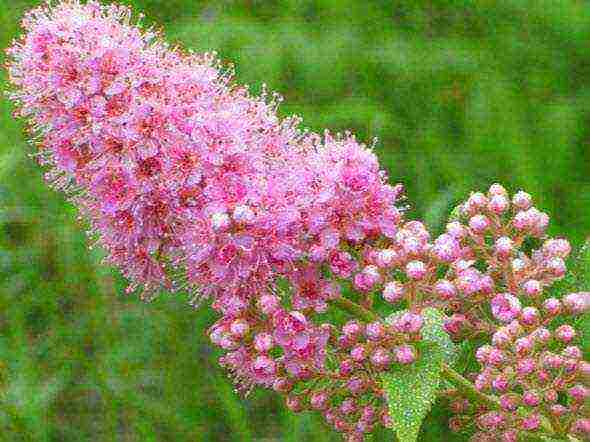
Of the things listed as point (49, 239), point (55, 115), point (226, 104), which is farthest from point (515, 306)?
point (49, 239)

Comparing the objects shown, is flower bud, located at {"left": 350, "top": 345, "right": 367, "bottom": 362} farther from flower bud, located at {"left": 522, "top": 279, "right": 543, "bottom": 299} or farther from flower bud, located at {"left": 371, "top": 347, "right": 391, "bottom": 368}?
flower bud, located at {"left": 522, "top": 279, "right": 543, "bottom": 299}

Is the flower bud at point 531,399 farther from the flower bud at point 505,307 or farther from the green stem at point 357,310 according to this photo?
the green stem at point 357,310

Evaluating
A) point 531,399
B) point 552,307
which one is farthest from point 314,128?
point 531,399

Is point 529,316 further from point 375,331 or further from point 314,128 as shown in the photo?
point 314,128

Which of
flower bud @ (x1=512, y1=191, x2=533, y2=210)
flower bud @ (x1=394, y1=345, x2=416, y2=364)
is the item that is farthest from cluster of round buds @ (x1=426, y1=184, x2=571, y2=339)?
flower bud @ (x1=394, y1=345, x2=416, y2=364)

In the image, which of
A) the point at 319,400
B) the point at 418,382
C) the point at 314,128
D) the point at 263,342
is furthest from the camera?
the point at 314,128

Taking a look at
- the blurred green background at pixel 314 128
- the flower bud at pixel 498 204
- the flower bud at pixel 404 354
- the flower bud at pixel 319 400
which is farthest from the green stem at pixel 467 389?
the blurred green background at pixel 314 128
